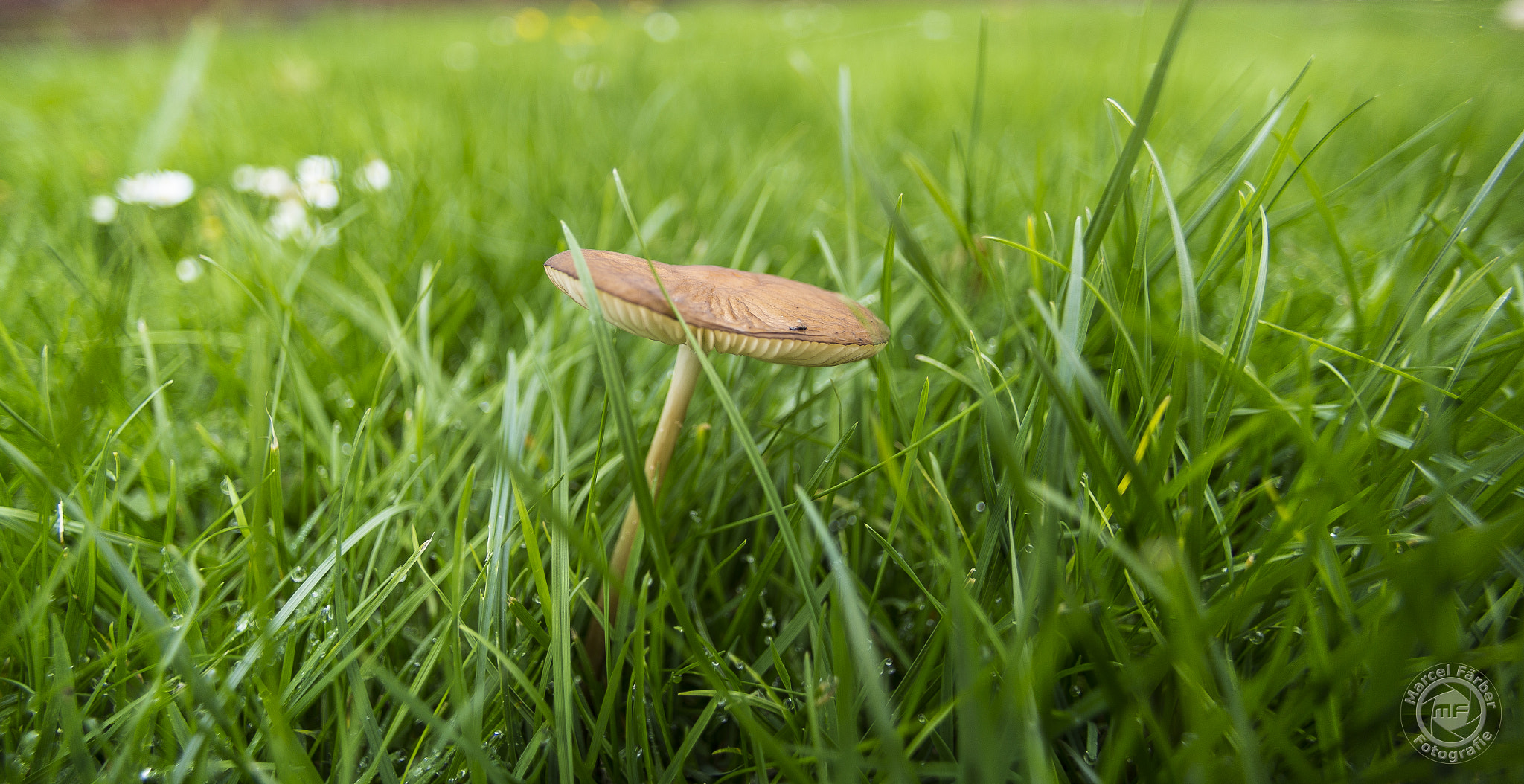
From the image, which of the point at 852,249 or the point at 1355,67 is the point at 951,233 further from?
the point at 1355,67

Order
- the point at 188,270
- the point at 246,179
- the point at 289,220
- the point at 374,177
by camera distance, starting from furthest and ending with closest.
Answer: the point at 246,179 → the point at 374,177 → the point at 289,220 → the point at 188,270

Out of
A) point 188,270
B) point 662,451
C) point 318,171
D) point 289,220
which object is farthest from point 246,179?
point 662,451

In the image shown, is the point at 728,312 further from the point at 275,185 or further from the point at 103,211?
the point at 103,211

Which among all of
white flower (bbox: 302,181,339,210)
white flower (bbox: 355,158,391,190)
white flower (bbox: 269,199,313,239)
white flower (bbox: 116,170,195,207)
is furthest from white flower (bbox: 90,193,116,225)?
white flower (bbox: 355,158,391,190)

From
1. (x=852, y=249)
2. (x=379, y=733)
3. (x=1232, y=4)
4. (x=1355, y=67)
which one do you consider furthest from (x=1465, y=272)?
(x=1232, y=4)

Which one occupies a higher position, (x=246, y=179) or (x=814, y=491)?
(x=246, y=179)

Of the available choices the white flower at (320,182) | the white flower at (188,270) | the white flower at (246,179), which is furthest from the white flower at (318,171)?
the white flower at (188,270)

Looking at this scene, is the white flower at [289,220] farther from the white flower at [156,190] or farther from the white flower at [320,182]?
the white flower at [156,190]

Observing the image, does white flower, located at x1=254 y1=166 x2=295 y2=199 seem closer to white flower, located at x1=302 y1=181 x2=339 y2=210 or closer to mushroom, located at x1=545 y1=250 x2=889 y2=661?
white flower, located at x1=302 y1=181 x2=339 y2=210
